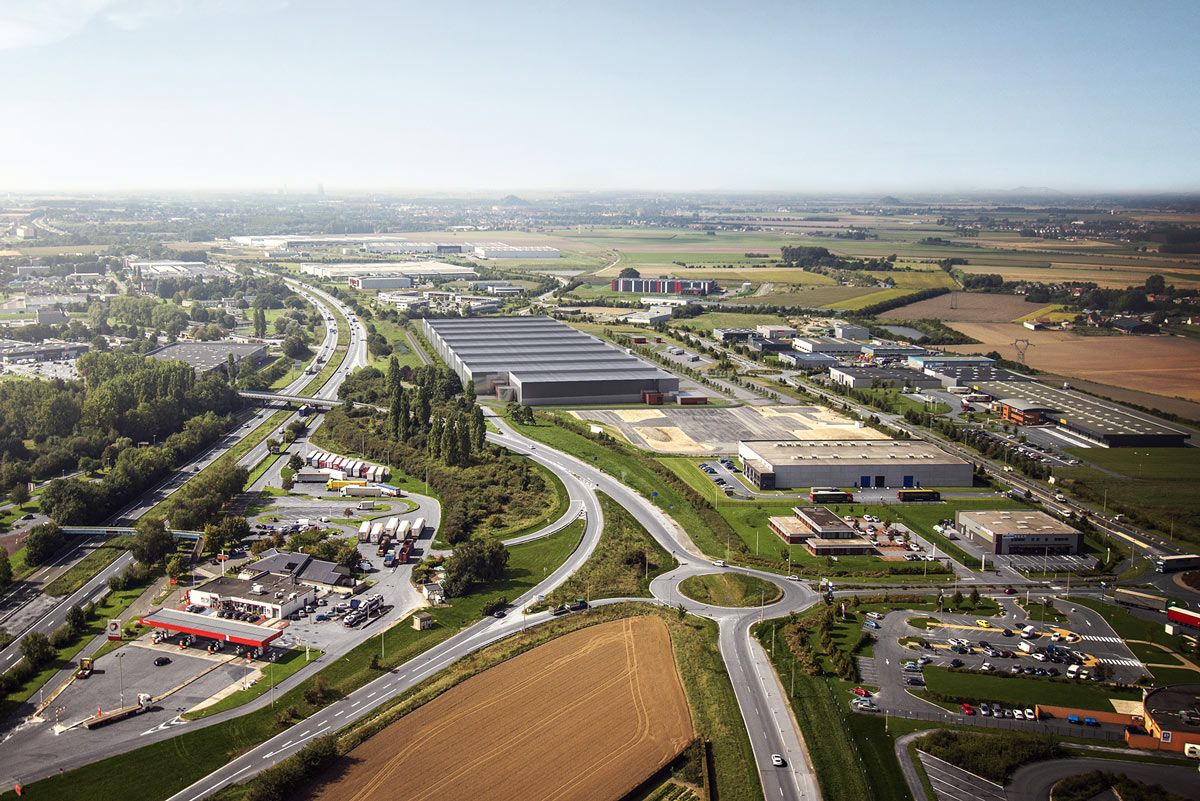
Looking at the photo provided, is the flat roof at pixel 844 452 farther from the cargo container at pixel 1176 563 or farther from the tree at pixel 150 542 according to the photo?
the tree at pixel 150 542

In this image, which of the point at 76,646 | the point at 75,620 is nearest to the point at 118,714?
the point at 76,646

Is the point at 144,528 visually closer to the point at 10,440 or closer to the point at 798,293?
the point at 10,440

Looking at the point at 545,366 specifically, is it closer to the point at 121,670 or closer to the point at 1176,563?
the point at 1176,563

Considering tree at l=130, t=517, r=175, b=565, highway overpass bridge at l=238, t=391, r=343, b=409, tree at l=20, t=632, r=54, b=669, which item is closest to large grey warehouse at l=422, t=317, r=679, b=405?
highway overpass bridge at l=238, t=391, r=343, b=409

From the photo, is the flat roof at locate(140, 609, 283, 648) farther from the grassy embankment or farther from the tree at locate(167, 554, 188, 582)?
the tree at locate(167, 554, 188, 582)

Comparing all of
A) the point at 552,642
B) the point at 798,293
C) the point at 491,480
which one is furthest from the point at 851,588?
the point at 798,293
